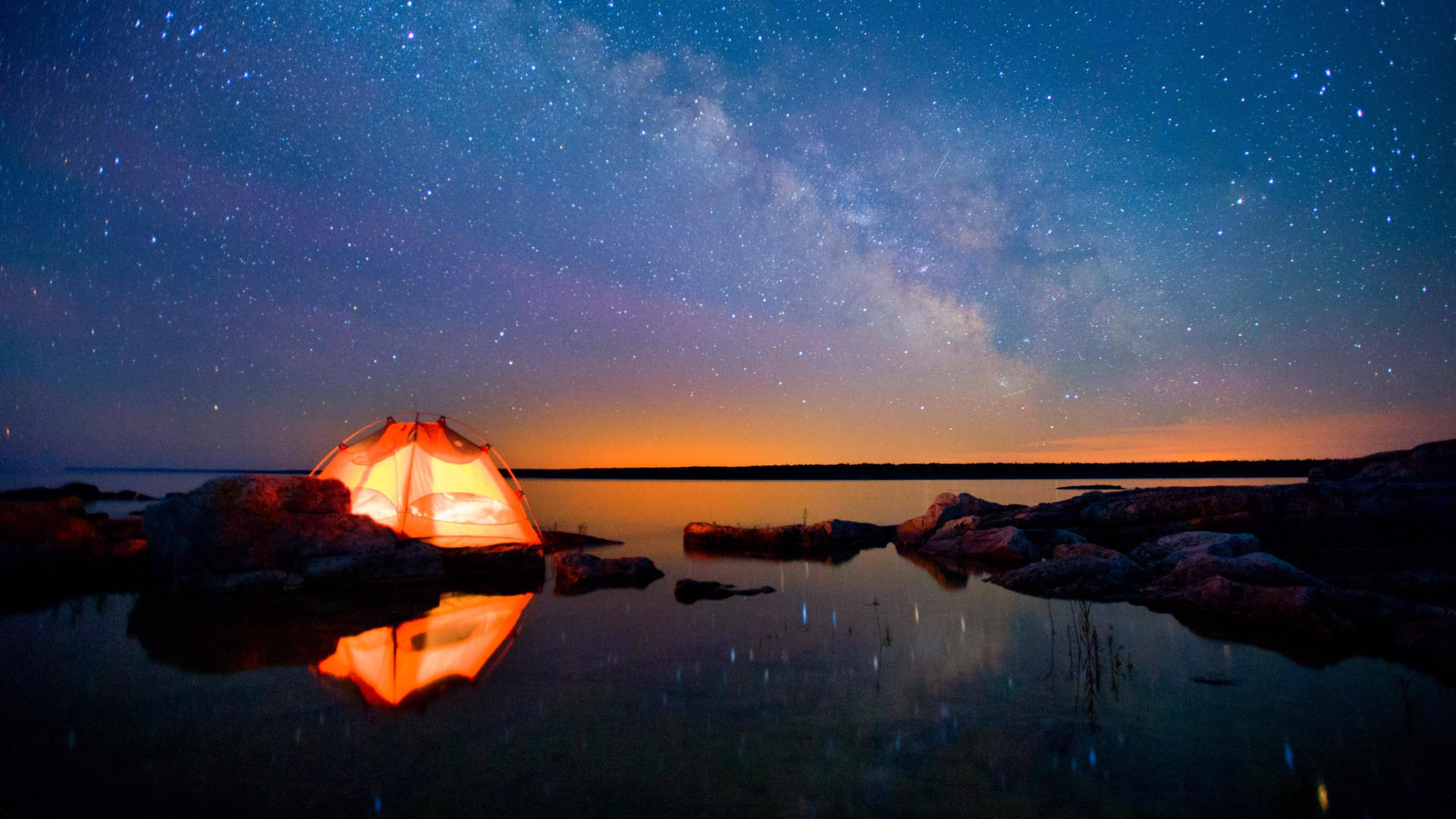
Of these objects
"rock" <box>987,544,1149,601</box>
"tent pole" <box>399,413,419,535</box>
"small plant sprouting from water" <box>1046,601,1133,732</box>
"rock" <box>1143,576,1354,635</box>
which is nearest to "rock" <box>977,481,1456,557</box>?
"rock" <box>987,544,1149,601</box>

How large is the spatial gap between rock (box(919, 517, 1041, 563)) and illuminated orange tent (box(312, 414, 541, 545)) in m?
10.8

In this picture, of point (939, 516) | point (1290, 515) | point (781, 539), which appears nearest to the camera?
point (1290, 515)

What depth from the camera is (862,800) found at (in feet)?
14.1

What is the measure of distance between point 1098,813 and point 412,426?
14240 mm

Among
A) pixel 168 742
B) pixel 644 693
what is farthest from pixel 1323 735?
pixel 168 742

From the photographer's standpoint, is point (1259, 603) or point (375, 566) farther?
point (375, 566)

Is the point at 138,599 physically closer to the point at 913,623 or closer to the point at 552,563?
the point at 552,563

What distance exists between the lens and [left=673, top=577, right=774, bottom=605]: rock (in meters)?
11.1

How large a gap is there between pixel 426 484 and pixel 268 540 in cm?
340

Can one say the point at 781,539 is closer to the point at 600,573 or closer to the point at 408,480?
the point at 600,573

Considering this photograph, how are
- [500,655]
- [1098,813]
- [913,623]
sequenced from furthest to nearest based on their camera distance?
[913,623] → [500,655] → [1098,813]

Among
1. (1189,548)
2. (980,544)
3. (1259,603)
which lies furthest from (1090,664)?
(980,544)

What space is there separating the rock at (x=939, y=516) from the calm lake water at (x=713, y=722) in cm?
1049

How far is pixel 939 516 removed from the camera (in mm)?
20078
